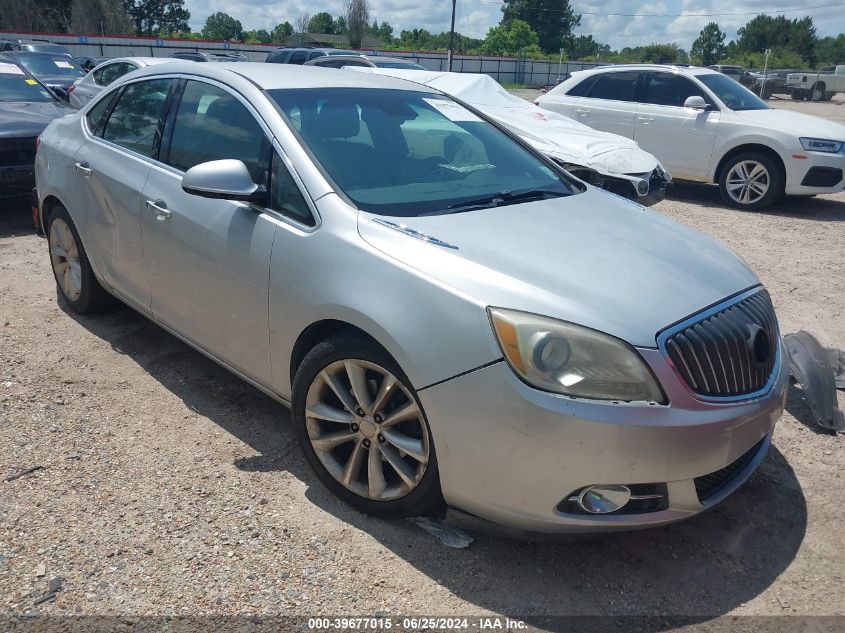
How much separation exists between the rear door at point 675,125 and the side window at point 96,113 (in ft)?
25.4

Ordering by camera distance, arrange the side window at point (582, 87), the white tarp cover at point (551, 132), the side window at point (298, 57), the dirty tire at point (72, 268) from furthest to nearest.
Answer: the side window at point (298, 57) < the side window at point (582, 87) < the white tarp cover at point (551, 132) < the dirty tire at point (72, 268)

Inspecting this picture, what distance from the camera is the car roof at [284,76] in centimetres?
344

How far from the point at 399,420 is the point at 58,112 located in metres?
7.46

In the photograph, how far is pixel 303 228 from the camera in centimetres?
284

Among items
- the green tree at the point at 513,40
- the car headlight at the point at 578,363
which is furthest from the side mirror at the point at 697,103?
the green tree at the point at 513,40

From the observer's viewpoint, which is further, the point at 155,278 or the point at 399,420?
the point at 155,278

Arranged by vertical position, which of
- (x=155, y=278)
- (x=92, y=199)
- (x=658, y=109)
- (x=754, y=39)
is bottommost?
(x=155, y=278)

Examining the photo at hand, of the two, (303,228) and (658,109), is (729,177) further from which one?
(303,228)

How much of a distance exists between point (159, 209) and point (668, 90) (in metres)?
8.50

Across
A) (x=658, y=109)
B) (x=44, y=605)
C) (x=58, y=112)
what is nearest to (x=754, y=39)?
(x=658, y=109)

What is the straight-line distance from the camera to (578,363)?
7.38 feet

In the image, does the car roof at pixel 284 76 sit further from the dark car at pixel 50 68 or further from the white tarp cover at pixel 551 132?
the dark car at pixel 50 68

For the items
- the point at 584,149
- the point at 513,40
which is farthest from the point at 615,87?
the point at 513,40

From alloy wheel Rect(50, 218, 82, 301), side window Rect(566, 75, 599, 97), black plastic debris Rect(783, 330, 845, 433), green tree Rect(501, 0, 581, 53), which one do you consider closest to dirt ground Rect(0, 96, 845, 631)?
black plastic debris Rect(783, 330, 845, 433)
